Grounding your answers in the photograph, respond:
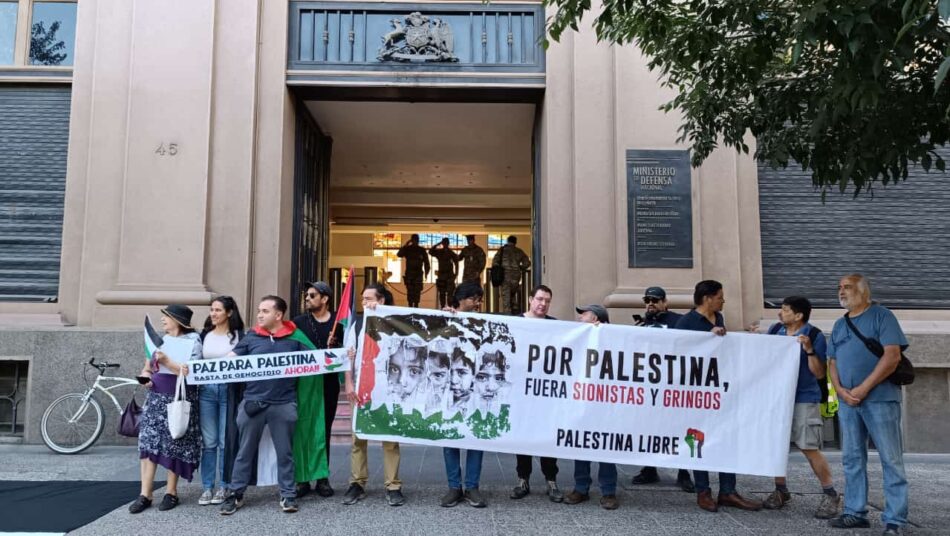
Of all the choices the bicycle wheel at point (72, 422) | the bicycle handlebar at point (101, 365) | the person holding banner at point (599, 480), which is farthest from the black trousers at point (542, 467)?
the bicycle handlebar at point (101, 365)

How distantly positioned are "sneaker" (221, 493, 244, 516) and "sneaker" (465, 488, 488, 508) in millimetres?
1882

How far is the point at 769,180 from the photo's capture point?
977cm

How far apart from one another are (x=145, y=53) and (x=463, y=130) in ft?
18.2

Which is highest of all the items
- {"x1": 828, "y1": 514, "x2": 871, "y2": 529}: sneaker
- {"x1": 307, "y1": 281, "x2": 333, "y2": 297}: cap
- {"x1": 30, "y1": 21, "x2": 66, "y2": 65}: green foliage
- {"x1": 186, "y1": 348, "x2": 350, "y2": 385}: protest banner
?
{"x1": 30, "y1": 21, "x2": 66, "y2": 65}: green foliage

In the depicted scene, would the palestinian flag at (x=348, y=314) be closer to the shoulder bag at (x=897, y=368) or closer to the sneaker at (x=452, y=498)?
the sneaker at (x=452, y=498)

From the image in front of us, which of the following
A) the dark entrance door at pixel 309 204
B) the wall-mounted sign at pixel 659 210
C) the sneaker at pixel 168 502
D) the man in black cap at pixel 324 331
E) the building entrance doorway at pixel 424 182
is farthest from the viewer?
the building entrance doorway at pixel 424 182

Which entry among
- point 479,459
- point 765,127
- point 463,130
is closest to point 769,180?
point 765,127

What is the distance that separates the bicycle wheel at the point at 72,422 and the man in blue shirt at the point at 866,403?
26.0ft

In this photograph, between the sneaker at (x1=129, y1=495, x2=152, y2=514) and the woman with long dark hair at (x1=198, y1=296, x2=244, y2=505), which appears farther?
the woman with long dark hair at (x1=198, y1=296, x2=244, y2=505)

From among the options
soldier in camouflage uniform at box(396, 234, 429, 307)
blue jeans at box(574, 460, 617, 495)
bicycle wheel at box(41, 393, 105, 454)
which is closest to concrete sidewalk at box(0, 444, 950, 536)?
blue jeans at box(574, 460, 617, 495)

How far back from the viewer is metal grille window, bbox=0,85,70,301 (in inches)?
368

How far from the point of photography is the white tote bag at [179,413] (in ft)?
18.2

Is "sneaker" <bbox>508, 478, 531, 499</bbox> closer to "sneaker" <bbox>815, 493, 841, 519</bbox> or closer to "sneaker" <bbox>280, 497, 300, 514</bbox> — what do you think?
"sneaker" <bbox>280, 497, 300, 514</bbox>

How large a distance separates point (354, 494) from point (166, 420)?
167 cm
